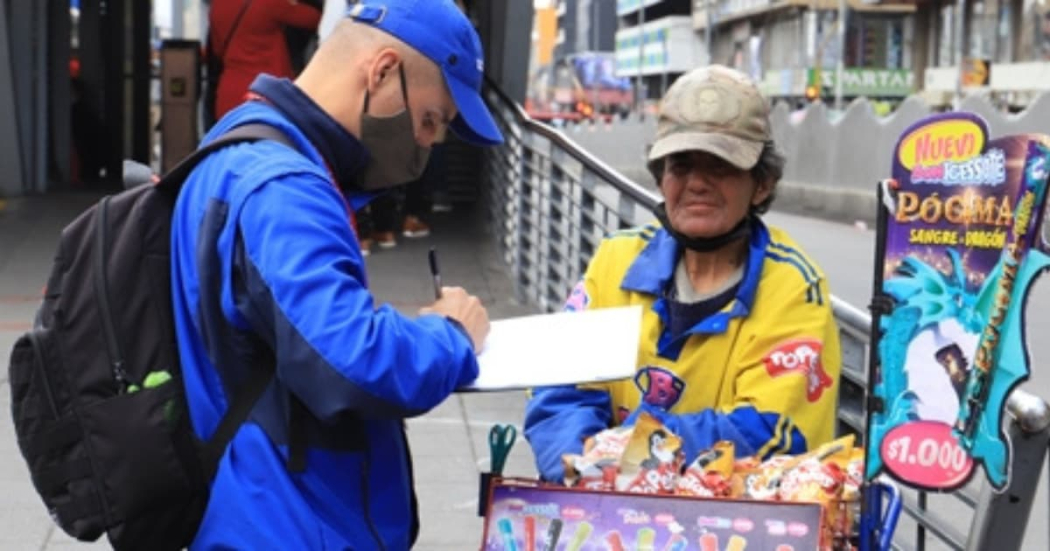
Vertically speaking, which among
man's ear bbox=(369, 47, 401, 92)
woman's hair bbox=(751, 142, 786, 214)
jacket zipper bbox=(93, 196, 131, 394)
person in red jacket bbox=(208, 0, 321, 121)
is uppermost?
person in red jacket bbox=(208, 0, 321, 121)

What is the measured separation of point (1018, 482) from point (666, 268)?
0.81 m

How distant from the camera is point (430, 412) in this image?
25.0 ft

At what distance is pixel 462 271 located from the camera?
42.6ft

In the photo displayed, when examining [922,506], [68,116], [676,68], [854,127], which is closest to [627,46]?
[676,68]

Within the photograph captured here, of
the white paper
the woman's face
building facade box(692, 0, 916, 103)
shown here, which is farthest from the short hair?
building facade box(692, 0, 916, 103)

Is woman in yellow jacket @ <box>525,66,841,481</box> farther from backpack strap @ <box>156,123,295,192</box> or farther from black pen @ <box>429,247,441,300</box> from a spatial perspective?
backpack strap @ <box>156,123,295,192</box>

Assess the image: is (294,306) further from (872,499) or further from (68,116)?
(68,116)

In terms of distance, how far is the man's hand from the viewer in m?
2.73

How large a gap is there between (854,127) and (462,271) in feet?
55.6

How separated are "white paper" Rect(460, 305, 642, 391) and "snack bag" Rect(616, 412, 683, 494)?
0.13 meters

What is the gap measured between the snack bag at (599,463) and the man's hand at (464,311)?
27 cm

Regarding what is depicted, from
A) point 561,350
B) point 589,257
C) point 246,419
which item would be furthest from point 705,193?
point 589,257

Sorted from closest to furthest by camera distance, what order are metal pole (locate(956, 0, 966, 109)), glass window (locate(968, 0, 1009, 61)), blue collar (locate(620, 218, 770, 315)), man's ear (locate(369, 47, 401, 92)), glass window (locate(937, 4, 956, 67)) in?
man's ear (locate(369, 47, 401, 92)) → blue collar (locate(620, 218, 770, 315)) → glass window (locate(968, 0, 1009, 61)) → metal pole (locate(956, 0, 966, 109)) → glass window (locate(937, 4, 956, 67))

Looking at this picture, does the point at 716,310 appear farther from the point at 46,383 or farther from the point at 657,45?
the point at 657,45
